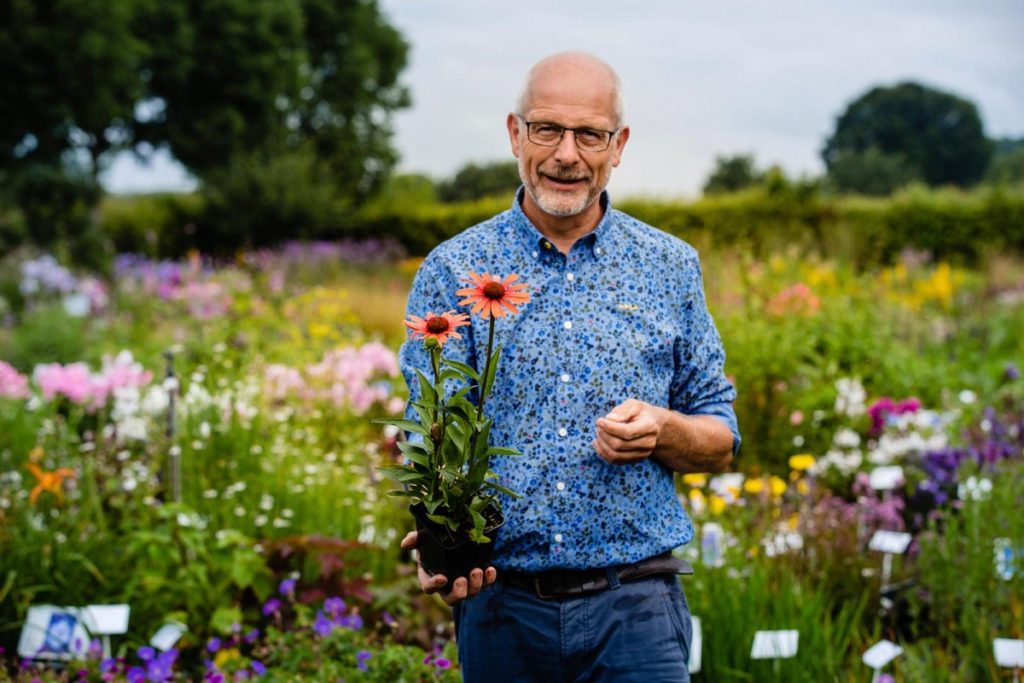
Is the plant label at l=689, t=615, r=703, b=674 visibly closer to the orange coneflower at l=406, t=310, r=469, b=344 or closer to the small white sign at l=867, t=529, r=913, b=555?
the small white sign at l=867, t=529, r=913, b=555

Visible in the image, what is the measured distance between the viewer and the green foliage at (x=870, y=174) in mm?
53969

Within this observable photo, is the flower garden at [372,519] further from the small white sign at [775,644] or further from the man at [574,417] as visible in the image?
the man at [574,417]

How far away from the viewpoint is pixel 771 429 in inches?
223

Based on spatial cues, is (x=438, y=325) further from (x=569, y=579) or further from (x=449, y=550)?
(x=569, y=579)

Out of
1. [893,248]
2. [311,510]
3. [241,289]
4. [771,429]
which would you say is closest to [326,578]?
[311,510]

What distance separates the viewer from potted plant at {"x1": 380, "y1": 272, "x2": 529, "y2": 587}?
1783 millimetres

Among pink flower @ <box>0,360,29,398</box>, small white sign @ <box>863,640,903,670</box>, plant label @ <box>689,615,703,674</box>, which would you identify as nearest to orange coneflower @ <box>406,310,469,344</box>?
plant label @ <box>689,615,703,674</box>

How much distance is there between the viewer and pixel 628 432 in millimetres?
1831

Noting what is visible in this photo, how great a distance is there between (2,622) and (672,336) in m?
2.64

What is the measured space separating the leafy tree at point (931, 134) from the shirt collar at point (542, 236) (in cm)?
6264

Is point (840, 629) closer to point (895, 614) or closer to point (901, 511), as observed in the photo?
point (895, 614)

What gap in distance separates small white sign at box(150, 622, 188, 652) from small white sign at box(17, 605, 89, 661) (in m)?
0.27

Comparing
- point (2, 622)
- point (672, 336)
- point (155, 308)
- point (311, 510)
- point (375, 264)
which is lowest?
point (2, 622)

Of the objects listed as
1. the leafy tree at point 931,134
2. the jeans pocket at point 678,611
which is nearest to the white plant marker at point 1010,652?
the jeans pocket at point 678,611
